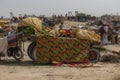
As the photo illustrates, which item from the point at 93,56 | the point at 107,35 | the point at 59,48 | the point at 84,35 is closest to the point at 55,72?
the point at 59,48

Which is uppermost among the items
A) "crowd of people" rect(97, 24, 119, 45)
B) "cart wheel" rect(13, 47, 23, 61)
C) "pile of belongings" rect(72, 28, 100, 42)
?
"pile of belongings" rect(72, 28, 100, 42)

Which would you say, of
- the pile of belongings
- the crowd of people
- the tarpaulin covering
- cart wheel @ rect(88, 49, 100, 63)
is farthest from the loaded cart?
the crowd of people

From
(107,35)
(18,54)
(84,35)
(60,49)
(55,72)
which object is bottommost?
(107,35)

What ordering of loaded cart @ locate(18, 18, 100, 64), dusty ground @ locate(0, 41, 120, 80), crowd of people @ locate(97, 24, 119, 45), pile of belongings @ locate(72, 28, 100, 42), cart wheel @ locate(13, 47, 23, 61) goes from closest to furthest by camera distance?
dusty ground @ locate(0, 41, 120, 80) < loaded cart @ locate(18, 18, 100, 64) < pile of belongings @ locate(72, 28, 100, 42) < cart wheel @ locate(13, 47, 23, 61) < crowd of people @ locate(97, 24, 119, 45)

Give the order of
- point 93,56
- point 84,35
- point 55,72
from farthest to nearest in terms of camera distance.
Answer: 1. point 93,56
2. point 84,35
3. point 55,72

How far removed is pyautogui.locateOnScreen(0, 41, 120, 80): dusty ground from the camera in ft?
40.0

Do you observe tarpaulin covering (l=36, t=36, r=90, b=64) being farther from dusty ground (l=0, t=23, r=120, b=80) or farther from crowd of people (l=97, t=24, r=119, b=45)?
crowd of people (l=97, t=24, r=119, b=45)

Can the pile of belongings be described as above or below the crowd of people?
above

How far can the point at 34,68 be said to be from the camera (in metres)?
14.3

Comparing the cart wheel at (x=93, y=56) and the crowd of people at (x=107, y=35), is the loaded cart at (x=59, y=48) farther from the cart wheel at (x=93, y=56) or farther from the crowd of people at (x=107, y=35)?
the crowd of people at (x=107, y=35)

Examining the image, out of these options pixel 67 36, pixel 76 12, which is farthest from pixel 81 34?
pixel 76 12

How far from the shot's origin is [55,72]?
13258 mm

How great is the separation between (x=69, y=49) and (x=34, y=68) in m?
1.80

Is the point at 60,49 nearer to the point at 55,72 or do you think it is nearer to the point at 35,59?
the point at 35,59
